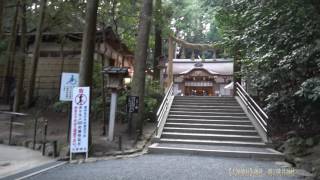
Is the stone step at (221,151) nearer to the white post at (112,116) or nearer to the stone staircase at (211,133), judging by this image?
the stone staircase at (211,133)

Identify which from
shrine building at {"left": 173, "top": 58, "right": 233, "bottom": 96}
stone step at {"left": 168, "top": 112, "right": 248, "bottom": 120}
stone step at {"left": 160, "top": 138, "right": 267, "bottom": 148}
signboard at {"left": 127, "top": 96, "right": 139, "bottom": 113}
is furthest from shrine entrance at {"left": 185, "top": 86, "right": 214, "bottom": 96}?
signboard at {"left": 127, "top": 96, "right": 139, "bottom": 113}

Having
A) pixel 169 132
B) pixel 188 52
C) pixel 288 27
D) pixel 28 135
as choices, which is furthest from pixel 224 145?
pixel 188 52

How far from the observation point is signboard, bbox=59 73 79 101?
37.4 feet

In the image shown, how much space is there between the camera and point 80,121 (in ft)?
33.4

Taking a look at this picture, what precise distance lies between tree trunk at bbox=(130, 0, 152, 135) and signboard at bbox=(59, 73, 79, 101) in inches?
98.0

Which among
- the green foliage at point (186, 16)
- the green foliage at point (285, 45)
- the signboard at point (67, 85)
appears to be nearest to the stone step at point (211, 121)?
the green foliage at point (285, 45)

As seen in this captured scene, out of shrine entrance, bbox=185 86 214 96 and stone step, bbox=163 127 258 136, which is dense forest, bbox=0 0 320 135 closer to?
stone step, bbox=163 127 258 136

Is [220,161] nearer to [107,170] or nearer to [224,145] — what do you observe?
[224,145]

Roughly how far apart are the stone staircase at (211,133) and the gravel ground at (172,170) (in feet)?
3.08

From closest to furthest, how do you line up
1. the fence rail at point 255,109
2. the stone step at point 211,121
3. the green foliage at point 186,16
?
the fence rail at point 255,109 → the stone step at point 211,121 → the green foliage at point 186,16

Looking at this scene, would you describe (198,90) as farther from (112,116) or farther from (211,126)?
(112,116)

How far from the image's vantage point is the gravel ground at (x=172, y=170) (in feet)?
25.7

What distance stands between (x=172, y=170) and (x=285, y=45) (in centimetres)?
421

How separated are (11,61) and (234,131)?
13.8m
